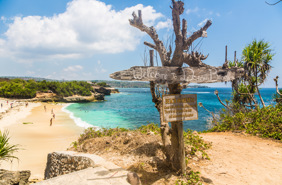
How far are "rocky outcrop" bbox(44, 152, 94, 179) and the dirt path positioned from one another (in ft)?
10.2

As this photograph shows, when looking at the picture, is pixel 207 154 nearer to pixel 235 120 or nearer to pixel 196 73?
pixel 196 73

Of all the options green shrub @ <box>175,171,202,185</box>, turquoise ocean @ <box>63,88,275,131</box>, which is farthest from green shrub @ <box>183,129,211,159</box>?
turquoise ocean @ <box>63,88,275,131</box>

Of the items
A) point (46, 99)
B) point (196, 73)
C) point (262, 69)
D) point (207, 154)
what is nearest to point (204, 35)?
point (196, 73)

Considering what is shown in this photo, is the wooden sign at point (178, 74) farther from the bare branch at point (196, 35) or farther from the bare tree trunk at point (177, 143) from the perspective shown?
the bare branch at point (196, 35)

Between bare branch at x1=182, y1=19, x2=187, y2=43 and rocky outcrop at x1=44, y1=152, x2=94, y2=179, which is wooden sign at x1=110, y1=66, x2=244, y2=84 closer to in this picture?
bare branch at x1=182, y1=19, x2=187, y2=43

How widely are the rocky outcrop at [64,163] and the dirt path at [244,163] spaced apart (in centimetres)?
310

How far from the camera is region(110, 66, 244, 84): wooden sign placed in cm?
312

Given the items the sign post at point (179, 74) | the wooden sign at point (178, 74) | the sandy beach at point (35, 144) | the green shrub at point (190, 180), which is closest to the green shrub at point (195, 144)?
the green shrub at point (190, 180)

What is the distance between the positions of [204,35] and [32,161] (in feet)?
37.4

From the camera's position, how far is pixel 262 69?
10211mm

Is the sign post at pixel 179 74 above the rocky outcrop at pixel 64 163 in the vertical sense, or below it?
above

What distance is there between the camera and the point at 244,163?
193 inches

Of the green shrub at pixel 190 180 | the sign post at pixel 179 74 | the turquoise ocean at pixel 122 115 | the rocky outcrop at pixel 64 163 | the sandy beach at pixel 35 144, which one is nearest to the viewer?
the sign post at pixel 179 74

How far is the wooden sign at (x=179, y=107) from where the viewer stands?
11.5ft
